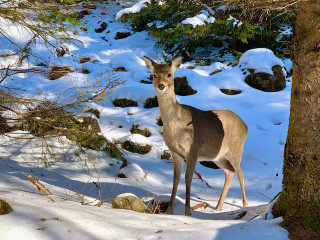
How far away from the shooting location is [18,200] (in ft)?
12.2

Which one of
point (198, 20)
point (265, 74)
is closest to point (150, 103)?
point (198, 20)

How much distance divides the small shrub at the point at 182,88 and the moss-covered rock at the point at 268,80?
200 cm

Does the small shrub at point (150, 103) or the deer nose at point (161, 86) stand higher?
the deer nose at point (161, 86)

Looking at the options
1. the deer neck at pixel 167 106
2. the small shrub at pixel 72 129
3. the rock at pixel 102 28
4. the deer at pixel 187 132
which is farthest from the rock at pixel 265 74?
the rock at pixel 102 28

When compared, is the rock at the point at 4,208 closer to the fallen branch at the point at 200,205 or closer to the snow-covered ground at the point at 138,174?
the snow-covered ground at the point at 138,174

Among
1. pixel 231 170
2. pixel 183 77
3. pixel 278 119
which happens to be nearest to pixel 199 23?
pixel 183 77

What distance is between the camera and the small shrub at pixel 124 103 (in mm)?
9852

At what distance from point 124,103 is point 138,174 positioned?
3.00 m

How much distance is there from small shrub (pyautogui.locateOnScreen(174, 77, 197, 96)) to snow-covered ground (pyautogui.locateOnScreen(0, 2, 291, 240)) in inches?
8.1

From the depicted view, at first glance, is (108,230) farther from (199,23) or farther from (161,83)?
(199,23)

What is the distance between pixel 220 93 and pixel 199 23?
256 cm

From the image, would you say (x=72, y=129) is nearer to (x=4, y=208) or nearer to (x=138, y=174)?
(x=138, y=174)

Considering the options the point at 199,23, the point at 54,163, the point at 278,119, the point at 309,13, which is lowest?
the point at 54,163

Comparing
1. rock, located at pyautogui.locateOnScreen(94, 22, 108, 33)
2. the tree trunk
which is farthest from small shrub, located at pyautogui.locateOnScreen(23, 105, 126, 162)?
rock, located at pyautogui.locateOnScreen(94, 22, 108, 33)
